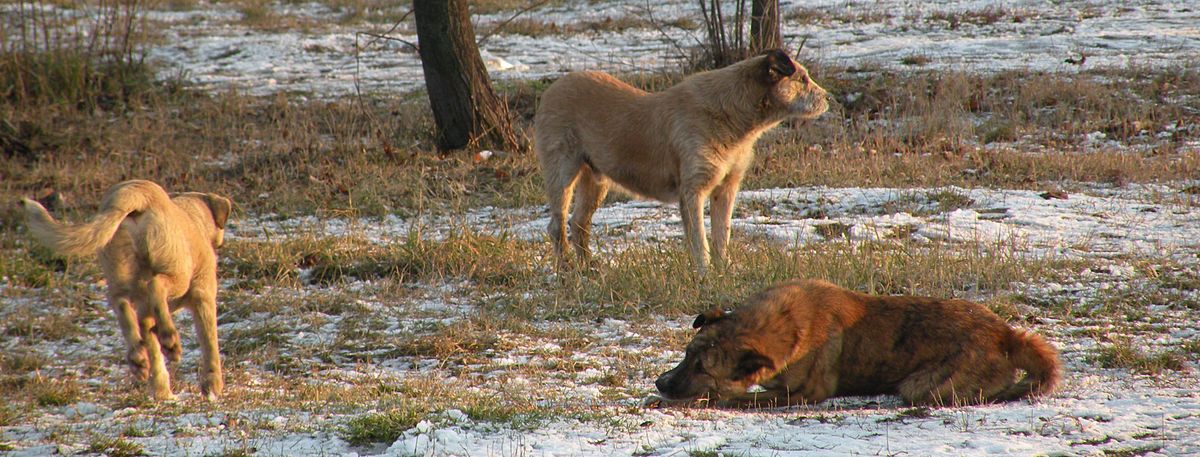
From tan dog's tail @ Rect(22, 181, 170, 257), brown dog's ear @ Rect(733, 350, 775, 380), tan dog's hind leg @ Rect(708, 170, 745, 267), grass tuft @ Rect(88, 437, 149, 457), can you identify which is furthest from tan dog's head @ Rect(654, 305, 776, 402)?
tan dog's hind leg @ Rect(708, 170, 745, 267)

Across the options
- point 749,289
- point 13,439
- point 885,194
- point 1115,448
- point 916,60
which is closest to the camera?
point 1115,448

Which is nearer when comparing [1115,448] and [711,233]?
[1115,448]

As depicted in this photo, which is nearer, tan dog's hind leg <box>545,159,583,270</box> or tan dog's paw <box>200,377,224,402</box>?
tan dog's paw <box>200,377,224,402</box>

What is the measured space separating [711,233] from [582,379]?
3.34m

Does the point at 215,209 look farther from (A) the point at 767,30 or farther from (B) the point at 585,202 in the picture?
(A) the point at 767,30

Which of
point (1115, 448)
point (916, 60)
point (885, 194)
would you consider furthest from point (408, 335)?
point (916, 60)

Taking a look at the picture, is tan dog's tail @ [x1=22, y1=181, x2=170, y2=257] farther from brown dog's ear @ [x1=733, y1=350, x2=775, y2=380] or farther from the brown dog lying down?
brown dog's ear @ [x1=733, y1=350, x2=775, y2=380]

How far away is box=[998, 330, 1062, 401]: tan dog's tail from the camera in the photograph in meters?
4.87

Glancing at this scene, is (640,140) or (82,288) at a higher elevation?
(640,140)

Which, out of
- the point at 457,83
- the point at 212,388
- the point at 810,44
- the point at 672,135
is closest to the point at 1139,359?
the point at 672,135

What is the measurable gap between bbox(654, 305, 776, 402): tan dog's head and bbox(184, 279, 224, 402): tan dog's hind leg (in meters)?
2.20

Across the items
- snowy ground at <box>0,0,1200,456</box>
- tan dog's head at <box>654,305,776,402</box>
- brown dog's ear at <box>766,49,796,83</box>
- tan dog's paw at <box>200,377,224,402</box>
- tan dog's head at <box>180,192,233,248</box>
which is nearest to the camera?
snowy ground at <box>0,0,1200,456</box>

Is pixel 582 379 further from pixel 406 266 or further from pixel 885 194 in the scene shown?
pixel 885 194

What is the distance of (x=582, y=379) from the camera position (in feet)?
18.8
